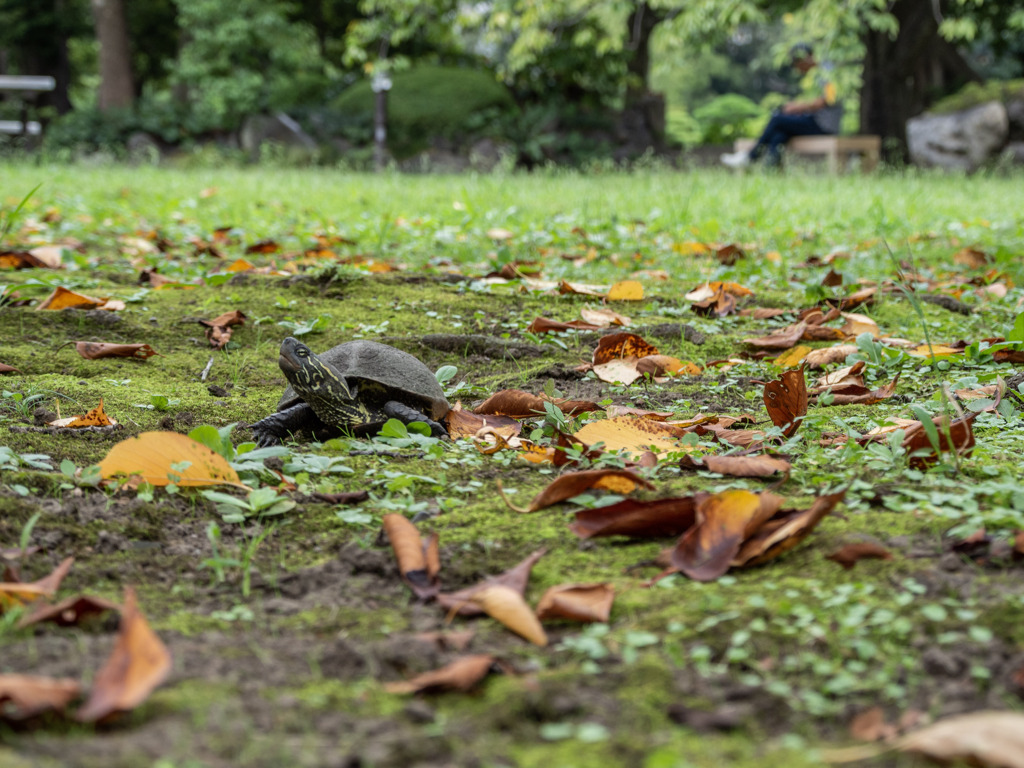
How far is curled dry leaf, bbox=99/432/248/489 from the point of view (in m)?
2.06

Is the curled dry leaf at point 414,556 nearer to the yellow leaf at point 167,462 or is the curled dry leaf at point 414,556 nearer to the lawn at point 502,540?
the lawn at point 502,540

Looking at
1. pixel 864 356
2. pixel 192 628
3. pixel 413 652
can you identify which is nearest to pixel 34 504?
pixel 192 628

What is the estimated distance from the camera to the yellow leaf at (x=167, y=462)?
6.75 ft

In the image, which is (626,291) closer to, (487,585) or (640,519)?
(640,519)

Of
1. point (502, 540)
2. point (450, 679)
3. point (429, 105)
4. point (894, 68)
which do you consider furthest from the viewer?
point (429, 105)

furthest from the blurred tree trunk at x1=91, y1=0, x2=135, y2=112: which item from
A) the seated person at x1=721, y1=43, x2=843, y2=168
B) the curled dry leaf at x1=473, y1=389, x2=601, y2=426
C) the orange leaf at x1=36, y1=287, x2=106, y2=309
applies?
the curled dry leaf at x1=473, y1=389, x2=601, y2=426

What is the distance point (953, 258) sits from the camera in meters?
5.74

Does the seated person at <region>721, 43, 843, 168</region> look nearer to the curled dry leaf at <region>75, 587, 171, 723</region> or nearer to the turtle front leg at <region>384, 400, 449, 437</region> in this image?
the turtle front leg at <region>384, 400, 449, 437</region>

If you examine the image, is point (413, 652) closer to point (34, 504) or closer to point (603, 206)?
point (34, 504)

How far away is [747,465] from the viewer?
7.01ft

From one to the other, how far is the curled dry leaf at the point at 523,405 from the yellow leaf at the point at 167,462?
98 cm

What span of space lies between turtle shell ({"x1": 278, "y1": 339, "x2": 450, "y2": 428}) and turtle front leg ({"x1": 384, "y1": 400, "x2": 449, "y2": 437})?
0.12 ft

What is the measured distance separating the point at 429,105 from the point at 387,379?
17.5m

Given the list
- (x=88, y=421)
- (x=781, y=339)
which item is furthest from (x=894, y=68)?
(x=88, y=421)
